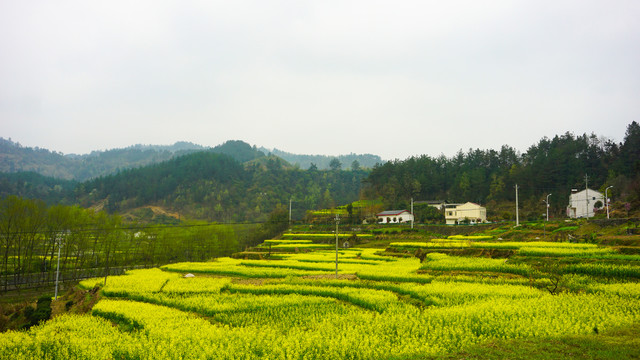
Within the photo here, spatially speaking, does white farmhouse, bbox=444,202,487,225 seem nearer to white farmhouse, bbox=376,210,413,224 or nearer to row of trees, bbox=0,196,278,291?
white farmhouse, bbox=376,210,413,224

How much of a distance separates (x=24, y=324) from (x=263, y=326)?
10606 mm

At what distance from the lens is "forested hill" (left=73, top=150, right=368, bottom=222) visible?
339 feet

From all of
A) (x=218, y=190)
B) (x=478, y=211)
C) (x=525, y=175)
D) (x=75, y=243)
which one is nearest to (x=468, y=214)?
(x=478, y=211)

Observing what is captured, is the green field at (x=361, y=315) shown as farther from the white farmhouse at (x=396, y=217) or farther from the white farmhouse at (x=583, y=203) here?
the white farmhouse at (x=396, y=217)

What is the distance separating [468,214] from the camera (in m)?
65.1

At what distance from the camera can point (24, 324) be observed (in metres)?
16.5

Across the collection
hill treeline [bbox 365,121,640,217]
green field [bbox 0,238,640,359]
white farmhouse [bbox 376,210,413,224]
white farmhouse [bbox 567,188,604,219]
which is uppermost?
hill treeline [bbox 365,121,640,217]

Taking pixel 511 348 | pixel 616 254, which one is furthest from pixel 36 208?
pixel 616 254

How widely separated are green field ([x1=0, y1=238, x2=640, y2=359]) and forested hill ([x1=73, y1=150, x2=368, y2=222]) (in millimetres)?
68580

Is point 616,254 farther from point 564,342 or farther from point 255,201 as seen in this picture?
point 255,201

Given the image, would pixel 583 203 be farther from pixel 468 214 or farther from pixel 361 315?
pixel 361 315

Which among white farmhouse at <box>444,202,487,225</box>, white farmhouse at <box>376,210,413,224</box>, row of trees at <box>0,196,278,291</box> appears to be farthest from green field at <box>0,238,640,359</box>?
white farmhouse at <box>376,210,413,224</box>

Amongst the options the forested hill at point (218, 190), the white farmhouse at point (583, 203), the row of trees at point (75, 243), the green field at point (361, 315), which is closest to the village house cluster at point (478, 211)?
the white farmhouse at point (583, 203)

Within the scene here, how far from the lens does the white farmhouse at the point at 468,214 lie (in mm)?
64562
